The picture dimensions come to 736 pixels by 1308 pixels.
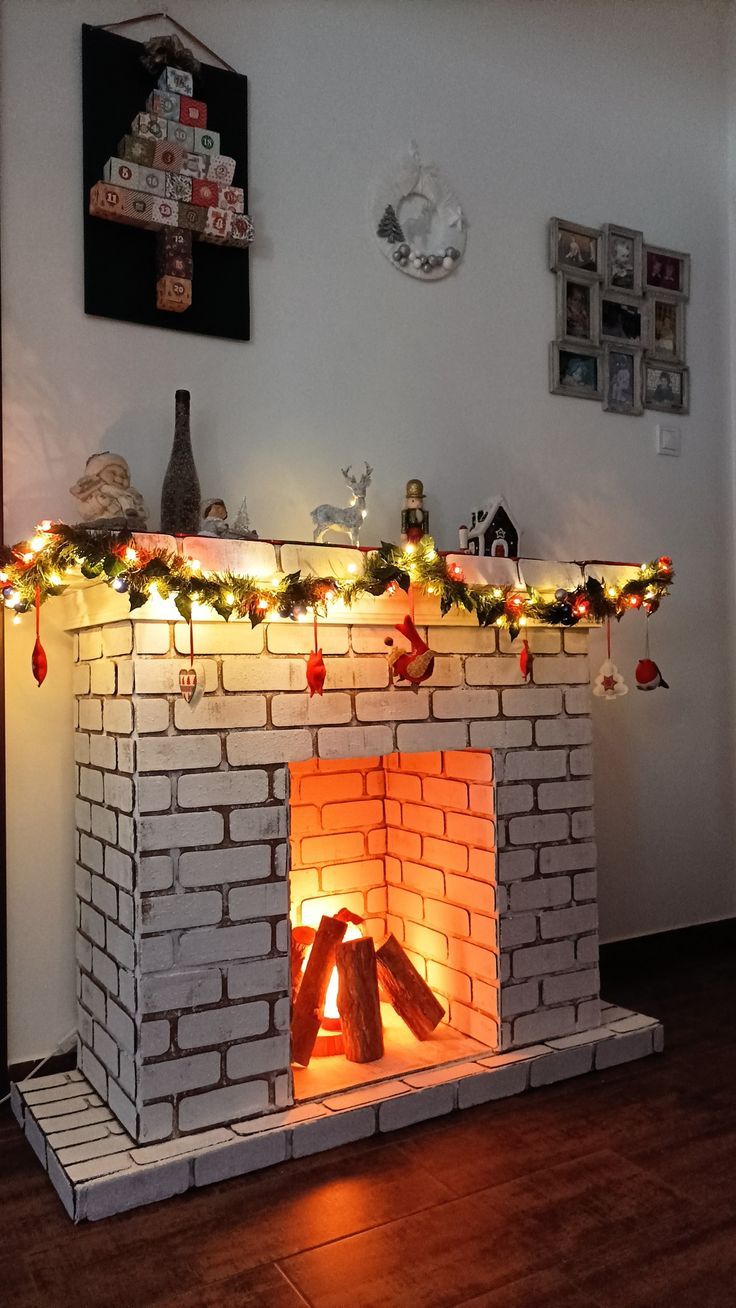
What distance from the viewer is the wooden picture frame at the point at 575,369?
312cm

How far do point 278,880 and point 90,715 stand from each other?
1.94 feet

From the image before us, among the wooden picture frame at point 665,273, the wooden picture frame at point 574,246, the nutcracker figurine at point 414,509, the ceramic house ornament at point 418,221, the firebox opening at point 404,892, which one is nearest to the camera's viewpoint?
the firebox opening at point 404,892

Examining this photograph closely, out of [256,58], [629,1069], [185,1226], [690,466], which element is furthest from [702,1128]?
[256,58]

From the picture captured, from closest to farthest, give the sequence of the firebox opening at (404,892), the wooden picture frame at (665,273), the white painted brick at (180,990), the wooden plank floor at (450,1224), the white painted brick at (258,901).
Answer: the wooden plank floor at (450,1224)
the white painted brick at (180,990)
the white painted brick at (258,901)
the firebox opening at (404,892)
the wooden picture frame at (665,273)

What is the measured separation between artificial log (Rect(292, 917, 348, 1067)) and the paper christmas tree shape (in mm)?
1670

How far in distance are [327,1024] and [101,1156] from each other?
2.34 ft

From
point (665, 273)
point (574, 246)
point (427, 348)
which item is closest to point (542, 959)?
point (427, 348)

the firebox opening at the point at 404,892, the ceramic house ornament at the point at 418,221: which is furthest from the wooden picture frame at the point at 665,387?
the firebox opening at the point at 404,892

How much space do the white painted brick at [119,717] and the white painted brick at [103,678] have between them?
32 millimetres

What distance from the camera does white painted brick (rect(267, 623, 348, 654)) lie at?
208 cm

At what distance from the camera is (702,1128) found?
2072 mm

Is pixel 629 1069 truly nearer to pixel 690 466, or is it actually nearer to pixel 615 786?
pixel 615 786

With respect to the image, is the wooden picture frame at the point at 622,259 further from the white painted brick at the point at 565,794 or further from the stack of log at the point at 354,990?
the stack of log at the point at 354,990

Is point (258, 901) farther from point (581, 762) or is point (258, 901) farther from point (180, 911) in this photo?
point (581, 762)
